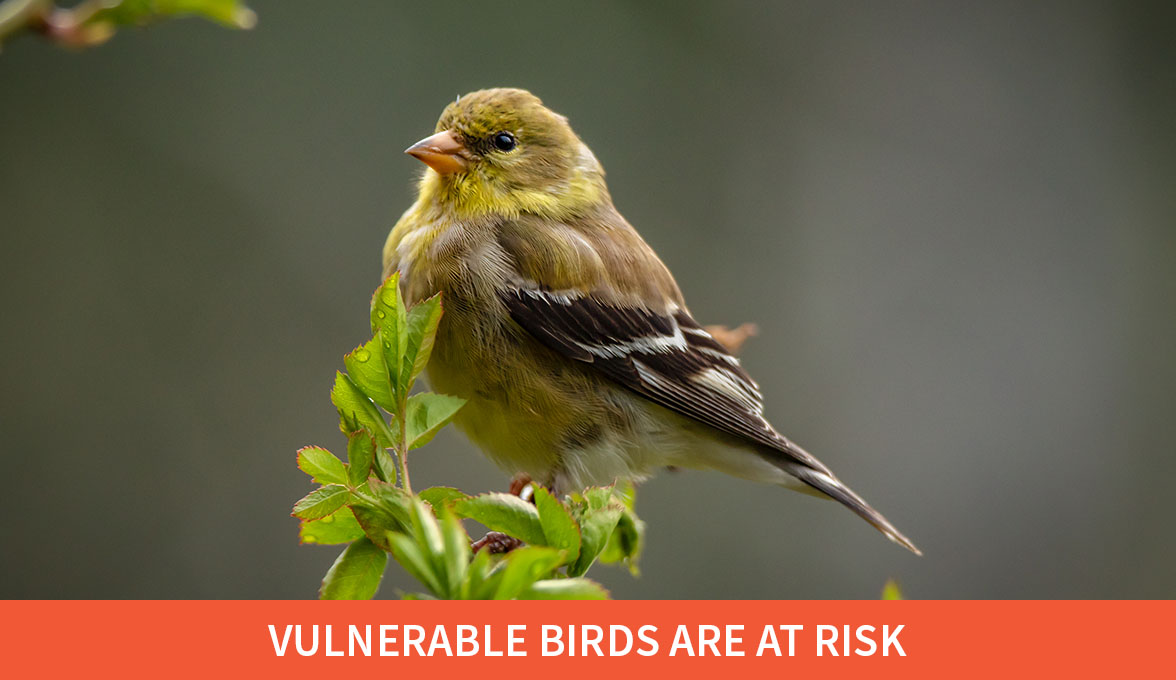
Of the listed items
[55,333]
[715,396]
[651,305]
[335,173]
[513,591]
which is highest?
[335,173]

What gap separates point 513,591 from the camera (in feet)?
2.50

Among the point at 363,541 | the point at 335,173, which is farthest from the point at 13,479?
the point at 363,541

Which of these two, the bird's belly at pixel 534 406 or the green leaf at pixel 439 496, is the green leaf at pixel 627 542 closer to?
the green leaf at pixel 439 496

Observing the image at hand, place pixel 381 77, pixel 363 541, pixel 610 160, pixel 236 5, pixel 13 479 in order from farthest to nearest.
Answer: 1. pixel 610 160
2. pixel 381 77
3. pixel 13 479
4. pixel 363 541
5. pixel 236 5

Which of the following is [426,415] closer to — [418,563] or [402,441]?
[402,441]

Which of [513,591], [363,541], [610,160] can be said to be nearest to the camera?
[513,591]

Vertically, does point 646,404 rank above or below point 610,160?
below

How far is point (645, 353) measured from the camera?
2.11m

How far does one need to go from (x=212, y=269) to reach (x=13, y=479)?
1.31m

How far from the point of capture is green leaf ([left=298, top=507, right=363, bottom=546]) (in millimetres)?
1045

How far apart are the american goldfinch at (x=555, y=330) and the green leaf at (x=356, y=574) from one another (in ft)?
2.90

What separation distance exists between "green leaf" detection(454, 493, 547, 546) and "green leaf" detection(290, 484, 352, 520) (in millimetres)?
115

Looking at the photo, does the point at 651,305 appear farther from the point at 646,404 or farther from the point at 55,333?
the point at 55,333

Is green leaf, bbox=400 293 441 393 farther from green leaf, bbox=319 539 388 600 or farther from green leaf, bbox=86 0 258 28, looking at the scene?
green leaf, bbox=86 0 258 28
